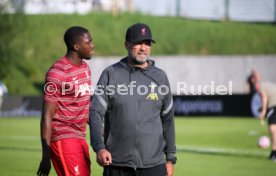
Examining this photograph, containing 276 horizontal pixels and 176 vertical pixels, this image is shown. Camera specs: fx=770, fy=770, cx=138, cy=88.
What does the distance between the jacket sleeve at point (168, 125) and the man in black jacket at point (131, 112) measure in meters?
0.15

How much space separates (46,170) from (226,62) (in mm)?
34389

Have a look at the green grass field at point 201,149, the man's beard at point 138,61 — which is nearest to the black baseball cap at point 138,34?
the man's beard at point 138,61

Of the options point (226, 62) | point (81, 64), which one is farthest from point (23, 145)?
point (226, 62)

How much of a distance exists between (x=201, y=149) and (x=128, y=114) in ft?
45.0

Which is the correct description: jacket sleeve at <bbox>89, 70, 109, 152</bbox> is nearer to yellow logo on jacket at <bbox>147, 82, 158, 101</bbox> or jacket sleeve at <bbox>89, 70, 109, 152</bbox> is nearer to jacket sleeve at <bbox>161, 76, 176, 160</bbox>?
yellow logo on jacket at <bbox>147, 82, 158, 101</bbox>

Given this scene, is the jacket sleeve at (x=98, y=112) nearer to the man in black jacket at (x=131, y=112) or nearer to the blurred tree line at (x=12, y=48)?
the man in black jacket at (x=131, y=112)

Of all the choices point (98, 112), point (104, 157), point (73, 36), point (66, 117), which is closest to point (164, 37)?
point (73, 36)

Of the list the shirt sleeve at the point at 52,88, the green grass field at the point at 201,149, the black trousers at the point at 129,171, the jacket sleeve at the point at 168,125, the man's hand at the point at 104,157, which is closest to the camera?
the man's hand at the point at 104,157

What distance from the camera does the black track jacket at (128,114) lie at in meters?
7.64

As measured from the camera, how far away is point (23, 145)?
21953mm

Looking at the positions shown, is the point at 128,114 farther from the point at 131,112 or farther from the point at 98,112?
the point at 98,112

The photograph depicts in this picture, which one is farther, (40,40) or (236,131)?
(40,40)

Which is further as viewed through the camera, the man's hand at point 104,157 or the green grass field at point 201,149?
the green grass field at point 201,149

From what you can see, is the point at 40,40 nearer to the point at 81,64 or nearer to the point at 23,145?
the point at 23,145
